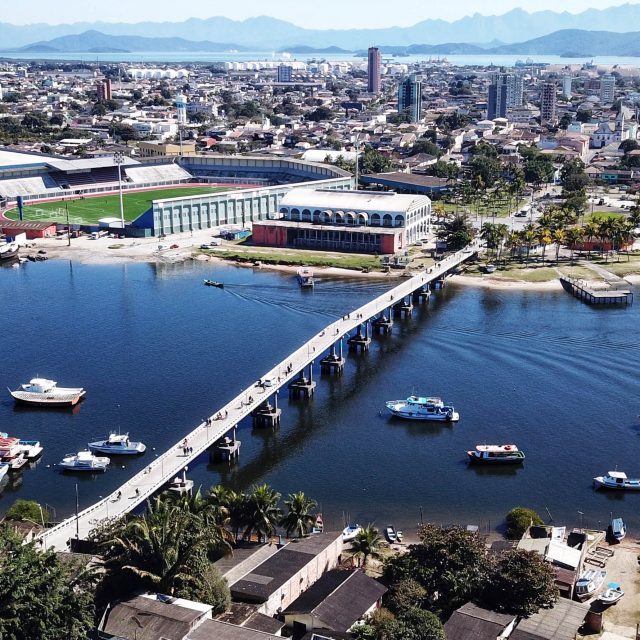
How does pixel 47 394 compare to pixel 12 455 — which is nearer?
pixel 12 455

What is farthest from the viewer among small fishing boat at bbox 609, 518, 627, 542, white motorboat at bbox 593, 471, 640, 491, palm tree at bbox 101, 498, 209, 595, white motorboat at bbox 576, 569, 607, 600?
white motorboat at bbox 593, 471, 640, 491

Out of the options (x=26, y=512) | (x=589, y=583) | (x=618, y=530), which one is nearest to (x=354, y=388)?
(x=618, y=530)

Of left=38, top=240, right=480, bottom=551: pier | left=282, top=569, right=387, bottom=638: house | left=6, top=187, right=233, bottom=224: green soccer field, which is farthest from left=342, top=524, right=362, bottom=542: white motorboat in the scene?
left=6, top=187, right=233, bottom=224: green soccer field

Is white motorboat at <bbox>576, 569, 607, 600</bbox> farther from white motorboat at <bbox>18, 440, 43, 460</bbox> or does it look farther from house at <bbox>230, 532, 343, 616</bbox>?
white motorboat at <bbox>18, 440, 43, 460</bbox>

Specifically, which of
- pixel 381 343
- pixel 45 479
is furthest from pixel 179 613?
pixel 381 343

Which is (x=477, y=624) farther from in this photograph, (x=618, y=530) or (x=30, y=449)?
(x=30, y=449)

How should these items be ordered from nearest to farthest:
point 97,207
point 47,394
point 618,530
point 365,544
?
point 365,544
point 618,530
point 47,394
point 97,207
